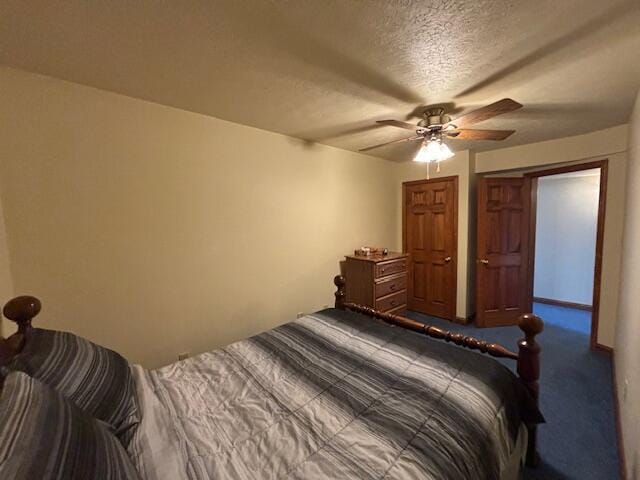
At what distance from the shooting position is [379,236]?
3928 millimetres

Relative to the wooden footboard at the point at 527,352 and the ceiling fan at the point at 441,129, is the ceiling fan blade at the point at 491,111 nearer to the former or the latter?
the ceiling fan at the point at 441,129

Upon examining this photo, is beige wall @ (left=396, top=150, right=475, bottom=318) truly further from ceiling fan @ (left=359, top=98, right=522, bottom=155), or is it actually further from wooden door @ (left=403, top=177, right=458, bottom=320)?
ceiling fan @ (left=359, top=98, right=522, bottom=155)

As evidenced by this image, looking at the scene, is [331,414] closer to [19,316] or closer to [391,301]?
[19,316]

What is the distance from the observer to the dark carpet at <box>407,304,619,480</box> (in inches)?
61.2

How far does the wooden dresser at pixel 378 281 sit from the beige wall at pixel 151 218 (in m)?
0.49

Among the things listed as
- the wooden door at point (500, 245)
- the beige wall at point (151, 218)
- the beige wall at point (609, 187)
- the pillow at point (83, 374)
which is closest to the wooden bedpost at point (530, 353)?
the pillow at point (83, 374)

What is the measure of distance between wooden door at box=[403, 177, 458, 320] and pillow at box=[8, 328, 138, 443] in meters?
3.62

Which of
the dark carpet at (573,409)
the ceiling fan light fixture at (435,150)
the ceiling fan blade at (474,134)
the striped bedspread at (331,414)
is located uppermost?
the ceiling fan blade at (474,134)

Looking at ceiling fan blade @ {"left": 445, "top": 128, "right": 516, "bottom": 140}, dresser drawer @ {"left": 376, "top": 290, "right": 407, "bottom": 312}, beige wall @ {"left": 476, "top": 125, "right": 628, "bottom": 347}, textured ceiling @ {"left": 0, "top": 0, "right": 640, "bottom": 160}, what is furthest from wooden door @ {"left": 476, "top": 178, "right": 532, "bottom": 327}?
ceiling fan blade @ {"left": 445, "top": 128, "right": 516, "bottom": 140}

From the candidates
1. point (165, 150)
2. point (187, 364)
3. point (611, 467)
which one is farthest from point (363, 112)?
point (611, 467)

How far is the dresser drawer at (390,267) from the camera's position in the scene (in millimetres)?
3113

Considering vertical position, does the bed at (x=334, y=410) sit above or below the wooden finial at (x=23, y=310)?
below

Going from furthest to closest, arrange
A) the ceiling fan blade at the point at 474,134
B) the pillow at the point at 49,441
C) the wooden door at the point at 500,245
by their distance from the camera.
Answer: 1. the wooden door at the point at 500,245
2. the ceiling fan blade at the point at 474,134
3. the pillow at the point at 49,441

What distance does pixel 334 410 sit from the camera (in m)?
1.13
